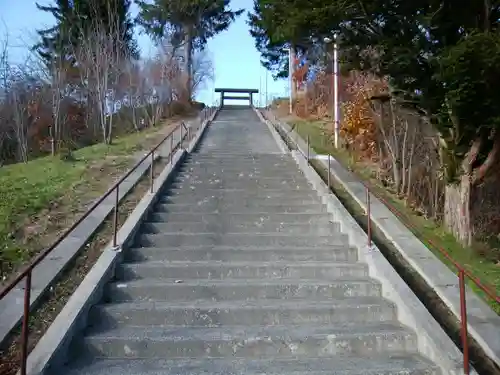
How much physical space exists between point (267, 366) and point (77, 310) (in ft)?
5.65

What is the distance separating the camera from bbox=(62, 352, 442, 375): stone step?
3.82 meters

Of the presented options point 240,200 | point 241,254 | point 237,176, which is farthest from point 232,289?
point 237,176

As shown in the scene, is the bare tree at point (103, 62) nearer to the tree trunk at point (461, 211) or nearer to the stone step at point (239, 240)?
the stone step at point (239, 240)

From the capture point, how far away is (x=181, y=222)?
265 inches

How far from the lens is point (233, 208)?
7418 millimetres

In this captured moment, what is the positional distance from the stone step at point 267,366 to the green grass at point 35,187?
206 cm

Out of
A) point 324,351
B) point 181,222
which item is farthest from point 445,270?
point 181,222

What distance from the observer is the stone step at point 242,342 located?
414 centimetres

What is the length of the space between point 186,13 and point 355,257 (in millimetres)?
23542

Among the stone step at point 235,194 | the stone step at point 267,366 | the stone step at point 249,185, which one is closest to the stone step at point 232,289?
the stone step at point 267,366

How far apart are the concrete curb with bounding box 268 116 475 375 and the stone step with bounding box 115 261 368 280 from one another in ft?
0.82

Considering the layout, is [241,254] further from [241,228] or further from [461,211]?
[461,211]

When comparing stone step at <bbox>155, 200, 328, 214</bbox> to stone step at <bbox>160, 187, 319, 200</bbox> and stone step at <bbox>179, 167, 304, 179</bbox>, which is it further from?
stone step at <bbox>179, 167, 304, 179</bbox>

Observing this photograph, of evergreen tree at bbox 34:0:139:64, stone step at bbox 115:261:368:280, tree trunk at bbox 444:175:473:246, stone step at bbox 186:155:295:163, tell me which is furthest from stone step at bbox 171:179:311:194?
evergreen tree at bbox 34:0:139:64
